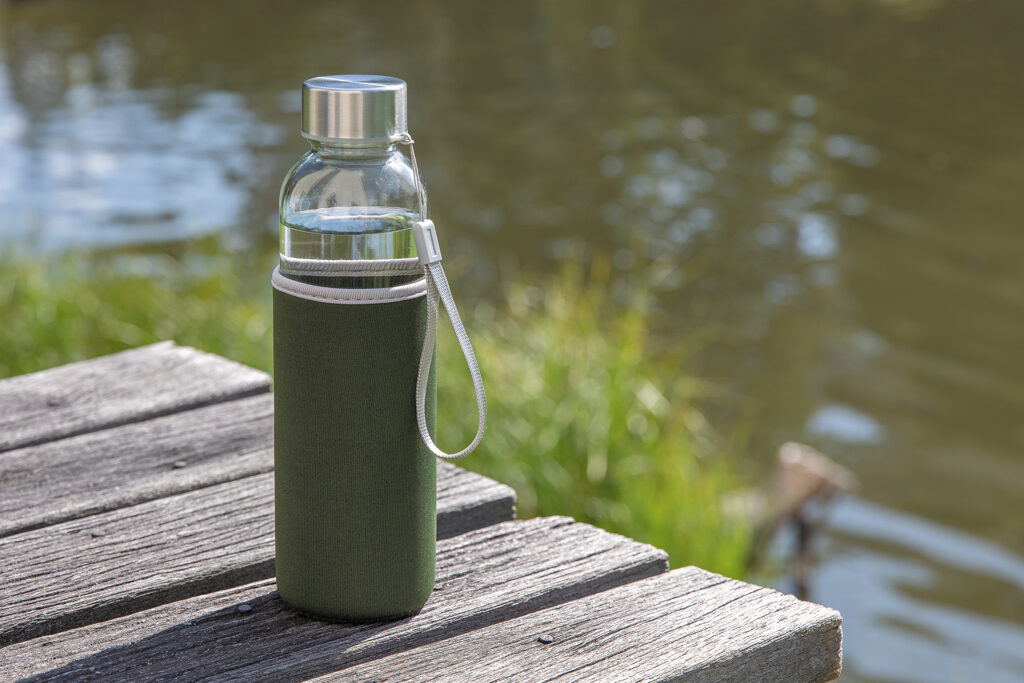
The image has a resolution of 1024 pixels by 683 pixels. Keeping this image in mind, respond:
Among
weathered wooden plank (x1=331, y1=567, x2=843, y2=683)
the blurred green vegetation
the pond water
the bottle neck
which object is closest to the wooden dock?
weathered wooden plank (x1=331, y1=567, x2=843, y2=683)

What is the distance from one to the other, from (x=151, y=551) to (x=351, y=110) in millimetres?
520

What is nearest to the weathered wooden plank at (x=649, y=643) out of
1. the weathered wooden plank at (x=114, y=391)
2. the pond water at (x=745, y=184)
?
the weathered wooden plank at (x=114, y=391)

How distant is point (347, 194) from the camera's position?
1.03 m

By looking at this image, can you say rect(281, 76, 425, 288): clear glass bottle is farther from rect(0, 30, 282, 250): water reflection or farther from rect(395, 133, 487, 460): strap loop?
rect(0, 30, 282, 250): water reflection

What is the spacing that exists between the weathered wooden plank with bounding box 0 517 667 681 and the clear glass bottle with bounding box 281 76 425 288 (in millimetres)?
318

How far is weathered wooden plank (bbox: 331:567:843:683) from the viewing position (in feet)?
3.36

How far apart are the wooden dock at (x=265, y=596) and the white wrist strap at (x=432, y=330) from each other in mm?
181

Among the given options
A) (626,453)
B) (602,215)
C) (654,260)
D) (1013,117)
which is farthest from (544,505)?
(1013,117)

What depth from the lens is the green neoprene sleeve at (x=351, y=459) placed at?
106 cm

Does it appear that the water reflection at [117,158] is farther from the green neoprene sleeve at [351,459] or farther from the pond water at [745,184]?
the green neoprene sleeve at [351,459]

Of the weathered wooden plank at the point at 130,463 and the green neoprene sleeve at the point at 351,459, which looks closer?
the green neoprene sleeve at the point at 351,459

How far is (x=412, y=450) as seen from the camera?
1090 millimetres

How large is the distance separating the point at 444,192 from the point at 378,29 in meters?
5.98

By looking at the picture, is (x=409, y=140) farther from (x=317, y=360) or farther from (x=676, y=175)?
(x=676, y=175)
